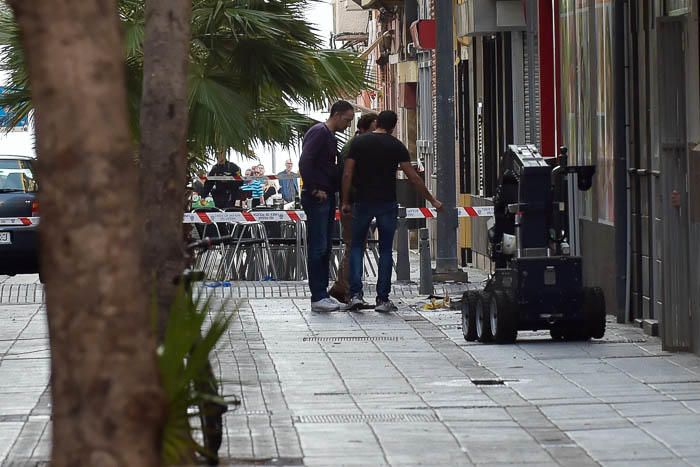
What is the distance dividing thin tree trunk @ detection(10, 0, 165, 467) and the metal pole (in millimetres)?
14961

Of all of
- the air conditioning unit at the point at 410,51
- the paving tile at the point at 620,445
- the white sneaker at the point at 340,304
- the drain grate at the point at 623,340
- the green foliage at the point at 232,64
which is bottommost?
the drain grate at the point at 623,340

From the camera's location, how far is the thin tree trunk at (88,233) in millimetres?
3967

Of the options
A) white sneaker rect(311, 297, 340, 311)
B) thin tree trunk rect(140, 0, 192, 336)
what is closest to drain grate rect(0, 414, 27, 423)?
thin tree trunk rect(140, 0, 192, 336)

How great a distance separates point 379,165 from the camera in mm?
14906

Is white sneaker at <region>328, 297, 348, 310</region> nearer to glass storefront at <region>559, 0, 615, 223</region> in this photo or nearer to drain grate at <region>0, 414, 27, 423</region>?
glass storefront at <region>559, 0, 615, 223</region>

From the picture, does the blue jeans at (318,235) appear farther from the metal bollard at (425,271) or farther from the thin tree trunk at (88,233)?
the thin tree trunk at (88,233)

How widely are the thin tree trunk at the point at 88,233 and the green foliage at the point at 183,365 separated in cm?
174

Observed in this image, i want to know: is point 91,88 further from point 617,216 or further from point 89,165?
point 617,216

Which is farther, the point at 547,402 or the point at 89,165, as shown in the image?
the point at 547,402

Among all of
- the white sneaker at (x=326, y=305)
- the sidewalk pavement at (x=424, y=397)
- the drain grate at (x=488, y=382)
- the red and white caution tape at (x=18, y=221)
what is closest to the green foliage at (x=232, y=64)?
the white sneaker at (x=326, y=305)

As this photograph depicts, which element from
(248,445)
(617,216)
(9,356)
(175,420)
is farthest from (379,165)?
(175,420)

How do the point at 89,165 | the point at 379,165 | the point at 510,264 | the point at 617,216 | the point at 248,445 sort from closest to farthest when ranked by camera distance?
the point at 89,165, the point at 248,445, the point at 510,264, the point at 617,216, the point at 379,165

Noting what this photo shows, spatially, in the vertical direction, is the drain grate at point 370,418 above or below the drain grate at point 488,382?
above

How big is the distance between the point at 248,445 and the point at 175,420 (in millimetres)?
2044
